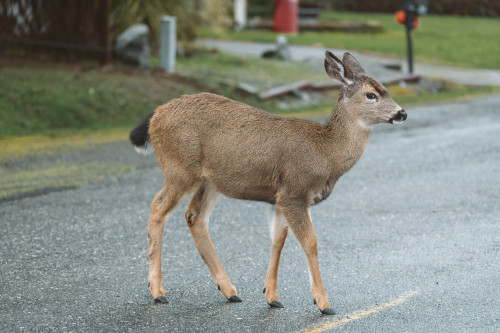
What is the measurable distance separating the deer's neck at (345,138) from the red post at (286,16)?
2593cm

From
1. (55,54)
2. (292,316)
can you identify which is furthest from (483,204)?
(55,54)

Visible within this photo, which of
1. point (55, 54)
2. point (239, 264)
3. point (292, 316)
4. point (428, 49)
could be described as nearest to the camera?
point (292, 316)

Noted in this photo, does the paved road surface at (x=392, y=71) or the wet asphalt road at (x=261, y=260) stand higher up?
the wet asphalt road at (x=261, y=260)

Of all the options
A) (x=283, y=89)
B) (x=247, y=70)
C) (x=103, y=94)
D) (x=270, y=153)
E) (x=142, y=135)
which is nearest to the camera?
(x=270, y=153)

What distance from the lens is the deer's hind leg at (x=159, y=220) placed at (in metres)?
5.98

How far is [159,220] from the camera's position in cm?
607

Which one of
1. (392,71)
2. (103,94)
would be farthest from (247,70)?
(103,94)

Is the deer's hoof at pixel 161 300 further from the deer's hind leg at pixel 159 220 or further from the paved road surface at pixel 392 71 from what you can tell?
the paved road surface at pixel 392 71

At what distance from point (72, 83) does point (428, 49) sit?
14375mm

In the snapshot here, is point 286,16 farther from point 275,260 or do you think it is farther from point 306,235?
point 306,235

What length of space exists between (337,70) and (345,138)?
49cm

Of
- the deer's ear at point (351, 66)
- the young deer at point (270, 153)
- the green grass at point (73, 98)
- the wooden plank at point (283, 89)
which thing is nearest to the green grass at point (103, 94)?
the green grass at point (73, 98)

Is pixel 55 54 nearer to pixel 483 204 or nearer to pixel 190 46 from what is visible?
pixel 190 46

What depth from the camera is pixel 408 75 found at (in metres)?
19.8
